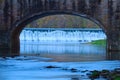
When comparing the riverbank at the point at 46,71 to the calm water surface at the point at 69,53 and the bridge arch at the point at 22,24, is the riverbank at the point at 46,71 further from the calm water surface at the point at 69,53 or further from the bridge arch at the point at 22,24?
the bridge arch at the point at 22,24

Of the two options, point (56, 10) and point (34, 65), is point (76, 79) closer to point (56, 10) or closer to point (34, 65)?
point (34, 65)

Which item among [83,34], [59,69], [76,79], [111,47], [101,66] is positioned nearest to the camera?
[76,79]

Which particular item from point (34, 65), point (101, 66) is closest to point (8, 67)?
point (34, 65)

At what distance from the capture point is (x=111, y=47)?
35.4 meters

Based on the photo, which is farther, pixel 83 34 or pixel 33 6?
pixel 83 34

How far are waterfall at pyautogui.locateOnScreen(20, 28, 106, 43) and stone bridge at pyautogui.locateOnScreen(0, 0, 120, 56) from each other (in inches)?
1103

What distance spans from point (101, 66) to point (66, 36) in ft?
136

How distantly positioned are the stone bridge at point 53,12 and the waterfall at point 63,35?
1103 inches

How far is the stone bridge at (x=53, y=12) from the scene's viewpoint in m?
35.7

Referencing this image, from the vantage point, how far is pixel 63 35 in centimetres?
6750

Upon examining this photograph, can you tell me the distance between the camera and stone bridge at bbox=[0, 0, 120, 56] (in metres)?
35.7

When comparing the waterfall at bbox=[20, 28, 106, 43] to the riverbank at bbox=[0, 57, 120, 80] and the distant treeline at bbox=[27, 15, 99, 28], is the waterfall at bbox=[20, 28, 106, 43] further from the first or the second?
the riverbank at bbox=[0, 57, 120, 80]

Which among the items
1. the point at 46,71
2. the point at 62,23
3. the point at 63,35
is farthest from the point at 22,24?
the point at 62,23

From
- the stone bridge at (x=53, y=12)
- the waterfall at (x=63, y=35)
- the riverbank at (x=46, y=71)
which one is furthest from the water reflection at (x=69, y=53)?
the waterfall at (x=63, y=35)
